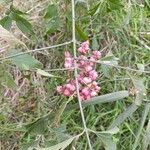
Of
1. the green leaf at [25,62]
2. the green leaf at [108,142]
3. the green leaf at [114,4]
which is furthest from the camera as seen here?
the green leaf at [114,4]

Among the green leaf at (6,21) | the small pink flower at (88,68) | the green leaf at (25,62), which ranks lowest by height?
the small pink flower at (88,68)

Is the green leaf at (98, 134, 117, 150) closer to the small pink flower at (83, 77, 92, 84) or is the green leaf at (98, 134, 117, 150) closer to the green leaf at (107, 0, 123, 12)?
the small pink flower at (83, 77, 92, 84)

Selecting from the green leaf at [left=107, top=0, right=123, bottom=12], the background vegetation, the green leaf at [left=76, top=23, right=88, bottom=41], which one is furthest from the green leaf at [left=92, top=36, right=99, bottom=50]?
the green leaf at [left=76, top=23, right=88, bottom=41]

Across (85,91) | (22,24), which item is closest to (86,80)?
(85,91)

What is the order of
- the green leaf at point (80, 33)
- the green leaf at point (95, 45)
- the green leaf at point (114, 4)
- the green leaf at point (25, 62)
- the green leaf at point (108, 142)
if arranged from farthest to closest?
1. the green leaf at point (95, 45)
2. the green leaf at point (114, 4)
3. the green leaf at point (80, 33)
4. the green leaf at point (25, 62)
5. the green leaf at point (108, 142)

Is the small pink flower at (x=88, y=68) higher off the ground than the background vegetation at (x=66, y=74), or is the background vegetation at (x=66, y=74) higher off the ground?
the small pink flower at (x=88, y=68)

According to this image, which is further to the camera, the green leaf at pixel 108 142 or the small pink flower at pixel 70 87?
the small pink flower at pixel 70 87

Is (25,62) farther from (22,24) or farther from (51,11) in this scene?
(51,11)

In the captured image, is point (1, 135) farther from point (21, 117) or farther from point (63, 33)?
point (63, 33)

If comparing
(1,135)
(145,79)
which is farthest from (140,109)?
(1,135)

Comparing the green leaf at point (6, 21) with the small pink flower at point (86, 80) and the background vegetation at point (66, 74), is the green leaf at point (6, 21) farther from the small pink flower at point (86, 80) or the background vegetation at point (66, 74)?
the small pink flower at point (86, 80)

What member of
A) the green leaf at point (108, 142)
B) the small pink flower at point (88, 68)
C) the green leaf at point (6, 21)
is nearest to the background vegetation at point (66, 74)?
the green leaf at point (6, 21)
